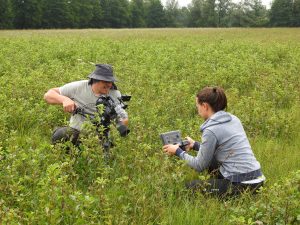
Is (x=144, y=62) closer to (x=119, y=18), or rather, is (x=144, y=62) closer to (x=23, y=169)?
(x=23, y=169)

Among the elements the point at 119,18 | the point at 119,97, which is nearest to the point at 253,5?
the point at 119,18

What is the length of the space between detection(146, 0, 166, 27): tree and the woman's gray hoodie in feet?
322

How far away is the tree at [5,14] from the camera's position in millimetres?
61938

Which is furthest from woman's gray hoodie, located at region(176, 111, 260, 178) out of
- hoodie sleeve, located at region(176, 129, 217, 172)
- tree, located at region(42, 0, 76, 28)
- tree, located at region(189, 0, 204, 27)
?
tree, located at region(189, 0, 204, 27)

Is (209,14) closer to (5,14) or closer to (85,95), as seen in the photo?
(5,14)

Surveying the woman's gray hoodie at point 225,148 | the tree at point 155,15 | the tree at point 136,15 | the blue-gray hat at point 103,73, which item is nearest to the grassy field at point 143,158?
the woman's gray hoodie at point 225,148

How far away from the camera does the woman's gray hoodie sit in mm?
4605

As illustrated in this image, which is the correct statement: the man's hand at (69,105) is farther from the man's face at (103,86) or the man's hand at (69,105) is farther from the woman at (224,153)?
the woman at (224,153)

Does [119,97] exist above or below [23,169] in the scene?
above

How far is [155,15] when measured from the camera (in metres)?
101

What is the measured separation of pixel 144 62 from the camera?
13.8 metres

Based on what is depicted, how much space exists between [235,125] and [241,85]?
5.86m

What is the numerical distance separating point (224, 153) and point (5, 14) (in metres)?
63.6

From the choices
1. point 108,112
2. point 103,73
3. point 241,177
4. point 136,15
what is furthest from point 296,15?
point 241,177
